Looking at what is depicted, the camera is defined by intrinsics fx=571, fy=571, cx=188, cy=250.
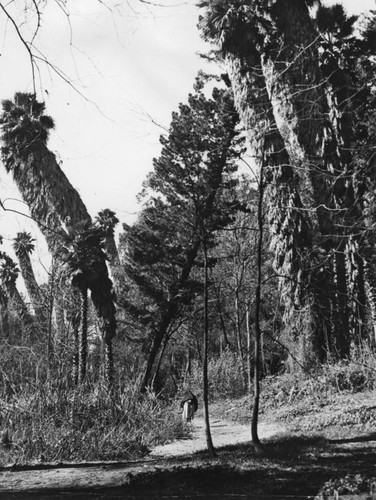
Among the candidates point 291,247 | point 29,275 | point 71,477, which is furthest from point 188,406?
point 29,275

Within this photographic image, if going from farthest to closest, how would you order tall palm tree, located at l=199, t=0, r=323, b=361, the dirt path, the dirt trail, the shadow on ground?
1. tall palm tree, located at l=199, t=0, r=323, b=361
2. the dirt trail
3. the dirt path
4. the shadow on ground

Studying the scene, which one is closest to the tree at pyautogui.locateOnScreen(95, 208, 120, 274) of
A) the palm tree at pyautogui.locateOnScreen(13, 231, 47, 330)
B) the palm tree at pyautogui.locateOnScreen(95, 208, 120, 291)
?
the palm tree at pyautogui.locateOnScreen(95, 208, 120, 291)

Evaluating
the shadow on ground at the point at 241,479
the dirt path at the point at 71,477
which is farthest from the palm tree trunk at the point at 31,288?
the shadow on ground at the point at 241,479

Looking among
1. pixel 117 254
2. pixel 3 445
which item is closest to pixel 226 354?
pixel 117 254

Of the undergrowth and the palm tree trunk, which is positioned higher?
the palm tree trunk

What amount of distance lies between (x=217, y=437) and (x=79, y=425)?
3551 mm

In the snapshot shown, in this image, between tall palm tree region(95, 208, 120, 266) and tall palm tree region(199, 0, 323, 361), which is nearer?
tall palm tree region(199, 0, 323, 361)

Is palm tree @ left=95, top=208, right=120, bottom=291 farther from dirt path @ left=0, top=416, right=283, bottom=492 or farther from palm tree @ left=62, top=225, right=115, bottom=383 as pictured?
dirt path @ left=0, top=416, right=283, bottom=492

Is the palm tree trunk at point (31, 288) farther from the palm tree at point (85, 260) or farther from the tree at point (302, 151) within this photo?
the tree at point (302, 151)

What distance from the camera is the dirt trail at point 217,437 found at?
12.0 metres

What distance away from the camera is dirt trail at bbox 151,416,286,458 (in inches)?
474

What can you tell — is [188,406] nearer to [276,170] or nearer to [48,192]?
[276,170]

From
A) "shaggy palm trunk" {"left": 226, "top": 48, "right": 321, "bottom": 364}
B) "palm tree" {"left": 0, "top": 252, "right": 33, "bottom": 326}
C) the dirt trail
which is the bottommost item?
the dirt trail

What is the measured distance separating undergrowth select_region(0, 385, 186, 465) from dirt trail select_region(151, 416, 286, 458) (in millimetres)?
412
